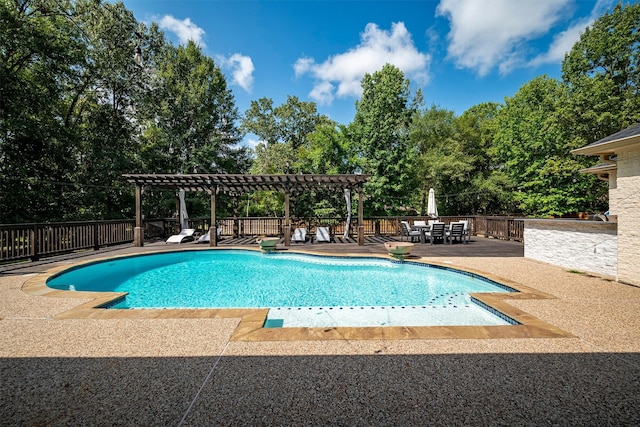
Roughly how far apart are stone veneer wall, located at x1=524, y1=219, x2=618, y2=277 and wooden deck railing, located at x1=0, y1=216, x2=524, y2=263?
12.2 feet

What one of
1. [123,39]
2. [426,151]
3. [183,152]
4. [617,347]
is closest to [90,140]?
[183,152]

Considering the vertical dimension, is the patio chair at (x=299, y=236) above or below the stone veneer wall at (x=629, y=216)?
below

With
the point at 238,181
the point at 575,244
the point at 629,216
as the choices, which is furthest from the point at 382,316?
the point at 238,181

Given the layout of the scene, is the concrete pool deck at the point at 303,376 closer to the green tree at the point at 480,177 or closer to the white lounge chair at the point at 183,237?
the white lounge chair at the point at 183,237

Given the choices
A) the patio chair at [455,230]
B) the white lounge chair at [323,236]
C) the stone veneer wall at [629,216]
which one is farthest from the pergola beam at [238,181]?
the stone veneer wall at [629,216]

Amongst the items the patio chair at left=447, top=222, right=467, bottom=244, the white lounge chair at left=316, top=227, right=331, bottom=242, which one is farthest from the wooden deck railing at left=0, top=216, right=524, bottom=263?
the white lounge chair at left=316, top=227, right=331, bottom=242

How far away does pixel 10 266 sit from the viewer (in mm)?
6758

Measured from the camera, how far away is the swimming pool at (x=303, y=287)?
4234 mm

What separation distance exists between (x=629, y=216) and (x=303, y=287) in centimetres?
620

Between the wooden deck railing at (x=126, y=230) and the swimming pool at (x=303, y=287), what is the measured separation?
186 cm

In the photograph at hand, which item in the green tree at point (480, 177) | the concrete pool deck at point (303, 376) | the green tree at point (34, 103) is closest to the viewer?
the concrete pool deck at point (303, 376)

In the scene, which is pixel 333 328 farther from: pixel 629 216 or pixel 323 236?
pixel 323 236

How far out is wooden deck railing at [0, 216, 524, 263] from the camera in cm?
727

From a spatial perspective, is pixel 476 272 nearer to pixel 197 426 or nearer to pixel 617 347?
pixel 617 347
